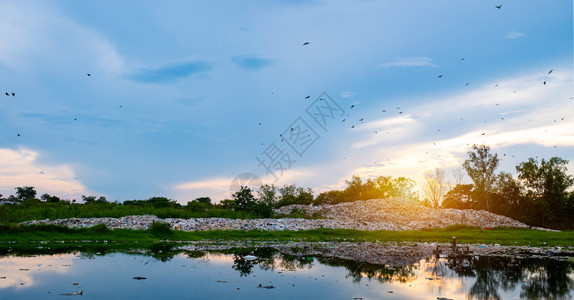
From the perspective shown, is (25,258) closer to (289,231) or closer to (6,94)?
(6,94)

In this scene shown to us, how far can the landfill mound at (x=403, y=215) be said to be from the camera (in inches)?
1345

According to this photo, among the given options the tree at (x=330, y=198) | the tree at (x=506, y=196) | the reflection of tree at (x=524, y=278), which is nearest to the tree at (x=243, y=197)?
A: the tree at (x=330, y=198)

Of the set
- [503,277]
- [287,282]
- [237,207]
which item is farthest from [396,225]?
[287,282]

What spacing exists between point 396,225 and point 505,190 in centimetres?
2529

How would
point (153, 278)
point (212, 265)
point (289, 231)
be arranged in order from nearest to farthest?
point (153, 278), point (212, 265), point (289, 231)

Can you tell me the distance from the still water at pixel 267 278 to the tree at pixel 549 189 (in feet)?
120

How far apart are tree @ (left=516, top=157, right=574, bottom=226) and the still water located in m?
36.6

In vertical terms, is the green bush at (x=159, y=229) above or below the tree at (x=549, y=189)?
below

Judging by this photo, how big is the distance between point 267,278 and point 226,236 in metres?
12.4

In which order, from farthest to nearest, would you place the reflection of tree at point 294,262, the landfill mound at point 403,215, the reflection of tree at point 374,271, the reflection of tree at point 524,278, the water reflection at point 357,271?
the landfill mound at point 403,215
the reflection of tree at point 294,262
the reflection of tree at point 374,271
the water reflection at point 357,271
the reflection of tree at point 524,278

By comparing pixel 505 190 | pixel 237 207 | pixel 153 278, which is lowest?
pixel 153 278

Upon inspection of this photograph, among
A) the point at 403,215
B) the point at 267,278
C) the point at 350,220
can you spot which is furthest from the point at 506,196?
the point at 267,278

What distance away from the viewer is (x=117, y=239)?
1936cm

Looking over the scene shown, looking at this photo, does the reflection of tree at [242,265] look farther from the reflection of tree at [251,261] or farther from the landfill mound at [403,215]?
the landfill mound at [403,215]
